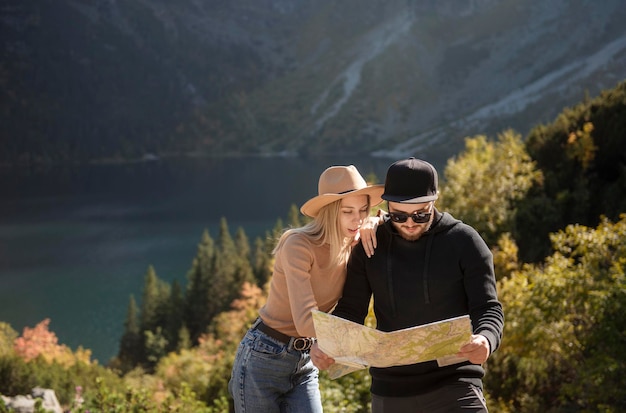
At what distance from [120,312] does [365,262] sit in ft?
176

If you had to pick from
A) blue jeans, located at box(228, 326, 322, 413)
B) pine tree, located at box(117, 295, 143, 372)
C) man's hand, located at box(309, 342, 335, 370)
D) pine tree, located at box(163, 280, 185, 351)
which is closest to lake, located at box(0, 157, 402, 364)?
pine tree, located at box(117, 295, 143, 372)

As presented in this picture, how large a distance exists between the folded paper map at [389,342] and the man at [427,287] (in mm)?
126

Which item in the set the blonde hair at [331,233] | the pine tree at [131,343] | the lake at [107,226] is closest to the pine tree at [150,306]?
the pine tree at [131,343]

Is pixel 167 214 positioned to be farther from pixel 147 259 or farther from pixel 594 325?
pixel 594 325

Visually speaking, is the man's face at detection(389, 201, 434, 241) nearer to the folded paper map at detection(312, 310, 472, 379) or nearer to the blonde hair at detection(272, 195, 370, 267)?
the blonde hair at detection(272, 195, 370, 267)

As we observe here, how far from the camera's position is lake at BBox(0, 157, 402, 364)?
54469 millimetres

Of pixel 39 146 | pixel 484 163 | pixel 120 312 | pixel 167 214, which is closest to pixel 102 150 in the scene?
pixel 39 146

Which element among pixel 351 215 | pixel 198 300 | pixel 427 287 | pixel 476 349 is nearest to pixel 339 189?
pixel 351 215

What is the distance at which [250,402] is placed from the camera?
3.47m

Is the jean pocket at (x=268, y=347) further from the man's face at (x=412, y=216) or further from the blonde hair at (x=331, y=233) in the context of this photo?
the man's face at (x=412, y=216)

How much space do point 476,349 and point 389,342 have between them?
38cm

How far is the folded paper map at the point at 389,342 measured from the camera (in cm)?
272

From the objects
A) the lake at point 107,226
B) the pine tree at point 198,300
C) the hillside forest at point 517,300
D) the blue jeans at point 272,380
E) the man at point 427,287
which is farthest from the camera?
the lake at point 107,226

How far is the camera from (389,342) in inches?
110
